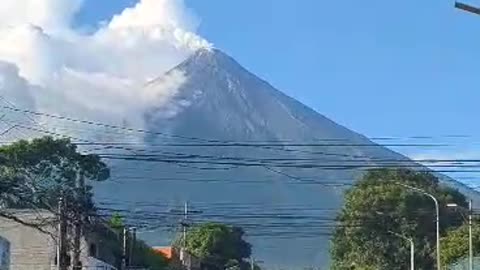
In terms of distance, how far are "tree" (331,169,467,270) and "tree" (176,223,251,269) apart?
18.6 m

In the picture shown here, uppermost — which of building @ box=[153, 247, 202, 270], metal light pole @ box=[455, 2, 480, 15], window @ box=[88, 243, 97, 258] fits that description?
metal light pole @ box=[455, 2, 480, 15]

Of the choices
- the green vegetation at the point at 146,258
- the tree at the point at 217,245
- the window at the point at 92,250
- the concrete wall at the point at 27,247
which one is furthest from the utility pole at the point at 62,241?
the tree at the point at 217,245

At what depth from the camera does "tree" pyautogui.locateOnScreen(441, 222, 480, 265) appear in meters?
73.7

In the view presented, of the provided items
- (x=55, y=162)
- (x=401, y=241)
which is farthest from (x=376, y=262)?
(x=55, y=162)

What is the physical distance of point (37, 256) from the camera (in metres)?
66.9

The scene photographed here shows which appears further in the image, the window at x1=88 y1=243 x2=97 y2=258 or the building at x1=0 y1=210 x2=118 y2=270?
the window at x1=88 y1=243 x2=97 y2=258

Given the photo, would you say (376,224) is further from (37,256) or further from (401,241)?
(37,256)

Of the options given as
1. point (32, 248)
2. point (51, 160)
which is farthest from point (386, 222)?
point (32, 248)

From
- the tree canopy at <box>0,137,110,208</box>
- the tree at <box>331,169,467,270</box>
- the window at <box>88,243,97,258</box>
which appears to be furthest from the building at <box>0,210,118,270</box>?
the tree at <box>331,169,467,270</box>

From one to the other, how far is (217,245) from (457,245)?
34372 millimetres

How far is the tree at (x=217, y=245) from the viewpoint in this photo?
104 meters

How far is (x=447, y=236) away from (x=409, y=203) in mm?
6548

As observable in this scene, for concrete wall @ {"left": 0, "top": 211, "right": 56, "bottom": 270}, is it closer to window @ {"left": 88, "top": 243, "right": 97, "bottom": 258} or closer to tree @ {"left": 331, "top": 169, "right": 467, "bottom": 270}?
window @ {"left": 88, "top": 243, "right": 97, "bottom": 258}

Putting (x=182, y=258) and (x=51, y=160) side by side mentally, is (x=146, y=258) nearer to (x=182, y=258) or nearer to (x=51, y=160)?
(x=182, y=258)
